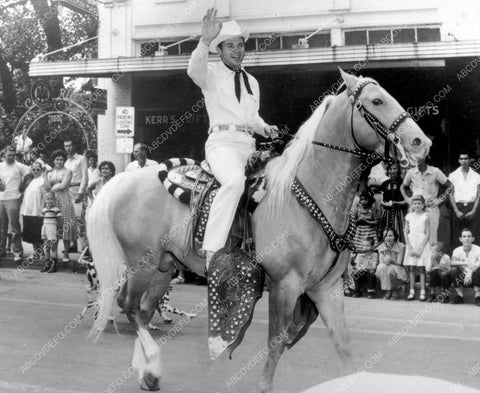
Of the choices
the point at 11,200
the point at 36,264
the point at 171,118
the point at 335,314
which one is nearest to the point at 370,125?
the point at 335,314

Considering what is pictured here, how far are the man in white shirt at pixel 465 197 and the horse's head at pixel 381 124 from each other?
23.1ft

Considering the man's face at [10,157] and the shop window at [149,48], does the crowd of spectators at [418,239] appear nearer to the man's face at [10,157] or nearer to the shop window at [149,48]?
A: the man's face at [10,157]

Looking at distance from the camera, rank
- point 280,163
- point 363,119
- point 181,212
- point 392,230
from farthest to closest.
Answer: point 392,230
point 181,212
point 280,163
point 363,119

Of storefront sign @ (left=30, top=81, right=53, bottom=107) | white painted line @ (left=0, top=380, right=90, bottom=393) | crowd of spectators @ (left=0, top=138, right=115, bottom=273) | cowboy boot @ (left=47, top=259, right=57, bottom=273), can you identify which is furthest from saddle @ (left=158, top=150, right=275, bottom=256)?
storefront sign @ (left=30, top=81, right=53, bottom=107)

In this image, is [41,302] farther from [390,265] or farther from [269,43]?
[269,43]

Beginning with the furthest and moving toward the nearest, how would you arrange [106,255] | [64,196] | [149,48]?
1. [149,48]
2. [64,196]
3. [106,255]

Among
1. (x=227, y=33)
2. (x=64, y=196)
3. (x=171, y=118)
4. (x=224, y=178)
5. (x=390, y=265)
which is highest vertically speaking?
(x=227, y=33)

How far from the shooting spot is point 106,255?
22.7 ft

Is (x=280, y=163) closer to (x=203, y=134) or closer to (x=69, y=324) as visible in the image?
(x=69, y=324)

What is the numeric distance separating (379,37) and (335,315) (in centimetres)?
1138

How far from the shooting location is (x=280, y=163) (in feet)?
19.4

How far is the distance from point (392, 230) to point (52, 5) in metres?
19.0

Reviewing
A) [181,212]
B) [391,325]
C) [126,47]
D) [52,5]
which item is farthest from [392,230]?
[52,5]

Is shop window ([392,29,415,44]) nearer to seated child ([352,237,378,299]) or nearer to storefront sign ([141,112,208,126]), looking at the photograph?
storefront sign ([141,112,208,126])
